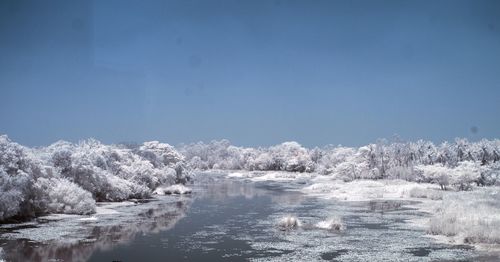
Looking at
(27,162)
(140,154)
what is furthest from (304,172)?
(27,162)

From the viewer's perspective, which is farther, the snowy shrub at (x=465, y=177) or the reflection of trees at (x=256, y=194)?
the snowy shrub at (x=465, y=177)

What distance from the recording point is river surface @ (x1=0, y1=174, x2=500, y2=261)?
30.7 m

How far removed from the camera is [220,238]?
37500 millimetres

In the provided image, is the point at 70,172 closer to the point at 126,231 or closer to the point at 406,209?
the point at 126,231

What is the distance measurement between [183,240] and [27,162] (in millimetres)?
19475

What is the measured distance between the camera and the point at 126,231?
40.5 meters

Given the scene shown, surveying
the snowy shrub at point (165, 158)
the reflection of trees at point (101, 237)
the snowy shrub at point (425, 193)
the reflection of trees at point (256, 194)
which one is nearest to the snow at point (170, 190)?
the reflection of trees at point (256, 194)

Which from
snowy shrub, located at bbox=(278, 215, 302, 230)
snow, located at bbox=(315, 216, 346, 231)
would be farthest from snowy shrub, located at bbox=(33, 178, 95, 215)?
snow, located at bbox=(315, 216, 346, 231)

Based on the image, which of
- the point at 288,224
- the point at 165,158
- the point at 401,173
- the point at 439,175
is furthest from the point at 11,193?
the point at 401,173

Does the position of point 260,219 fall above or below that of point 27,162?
below

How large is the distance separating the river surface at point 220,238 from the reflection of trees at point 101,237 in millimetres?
56

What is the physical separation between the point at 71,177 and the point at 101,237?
2375 centimetres

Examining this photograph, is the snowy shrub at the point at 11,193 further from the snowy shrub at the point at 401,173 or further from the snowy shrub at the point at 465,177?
the snowy shrub at the point at 401,173

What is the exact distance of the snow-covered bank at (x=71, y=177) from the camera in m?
43.4
